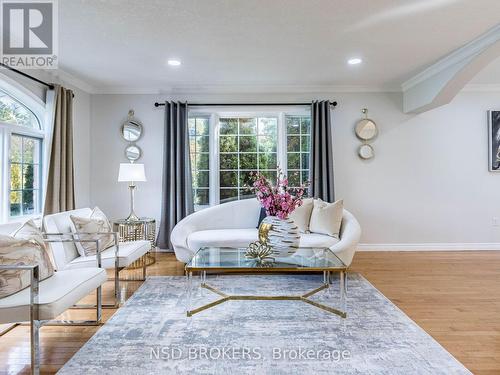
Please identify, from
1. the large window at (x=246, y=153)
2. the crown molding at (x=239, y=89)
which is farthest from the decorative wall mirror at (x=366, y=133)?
the large window at (x=246, y=153)

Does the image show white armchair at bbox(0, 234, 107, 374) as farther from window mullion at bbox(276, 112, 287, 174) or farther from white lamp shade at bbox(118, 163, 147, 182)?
window mullion at bbox(276, 112, 287, 174)

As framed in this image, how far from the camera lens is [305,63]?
381 centimetres

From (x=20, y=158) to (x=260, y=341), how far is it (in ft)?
11.2

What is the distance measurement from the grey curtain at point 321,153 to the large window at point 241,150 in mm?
213

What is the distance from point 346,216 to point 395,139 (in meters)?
1.81

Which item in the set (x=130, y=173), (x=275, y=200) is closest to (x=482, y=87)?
(x=275, y=200)

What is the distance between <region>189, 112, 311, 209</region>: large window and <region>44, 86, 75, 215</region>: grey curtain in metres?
1.65

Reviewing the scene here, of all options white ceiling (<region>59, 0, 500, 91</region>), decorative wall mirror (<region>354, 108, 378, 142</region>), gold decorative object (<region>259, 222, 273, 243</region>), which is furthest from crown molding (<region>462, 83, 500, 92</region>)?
gold decorative object (<region>259, 222, 273, 243</region>)

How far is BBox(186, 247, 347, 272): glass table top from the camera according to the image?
2.43 metres

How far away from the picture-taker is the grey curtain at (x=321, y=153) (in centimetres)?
458

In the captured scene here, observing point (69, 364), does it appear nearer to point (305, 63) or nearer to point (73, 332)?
point (73, 332)

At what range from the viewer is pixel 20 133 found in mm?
3574

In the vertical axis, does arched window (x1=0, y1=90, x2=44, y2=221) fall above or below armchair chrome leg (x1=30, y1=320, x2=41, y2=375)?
above

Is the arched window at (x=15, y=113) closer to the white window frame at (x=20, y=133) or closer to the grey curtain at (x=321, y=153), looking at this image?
the white window frame at (x=20, y=133)
